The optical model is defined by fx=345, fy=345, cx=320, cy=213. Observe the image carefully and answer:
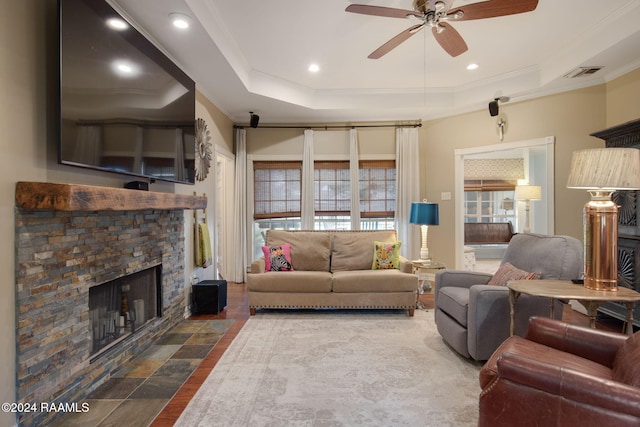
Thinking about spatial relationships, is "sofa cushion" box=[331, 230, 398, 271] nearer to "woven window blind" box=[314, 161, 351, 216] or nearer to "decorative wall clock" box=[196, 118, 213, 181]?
"woven window blind" box=[314, 161, 351, 216]

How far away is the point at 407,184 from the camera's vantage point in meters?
5.60

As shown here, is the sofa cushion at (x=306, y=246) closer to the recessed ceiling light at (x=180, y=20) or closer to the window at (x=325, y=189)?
the window at (x=325, y=189)

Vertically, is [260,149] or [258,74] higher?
[258,74]

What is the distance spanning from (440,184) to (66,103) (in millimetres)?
4926

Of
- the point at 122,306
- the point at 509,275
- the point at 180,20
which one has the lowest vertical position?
the point at 122,306

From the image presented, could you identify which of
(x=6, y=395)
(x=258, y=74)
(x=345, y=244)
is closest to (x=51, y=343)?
(x=6, y=395)

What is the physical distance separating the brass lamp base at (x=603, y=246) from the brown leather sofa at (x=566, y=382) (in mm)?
594

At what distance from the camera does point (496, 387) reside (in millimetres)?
1464

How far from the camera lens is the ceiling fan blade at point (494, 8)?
2.23m

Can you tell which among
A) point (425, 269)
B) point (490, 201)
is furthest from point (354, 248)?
point (490, 201)

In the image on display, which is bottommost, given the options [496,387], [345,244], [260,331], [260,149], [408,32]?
[260,331]

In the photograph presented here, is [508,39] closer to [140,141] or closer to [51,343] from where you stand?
[140,141]

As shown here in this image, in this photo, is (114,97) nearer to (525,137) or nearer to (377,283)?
(377,283)

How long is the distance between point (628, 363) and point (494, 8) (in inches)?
86.5
